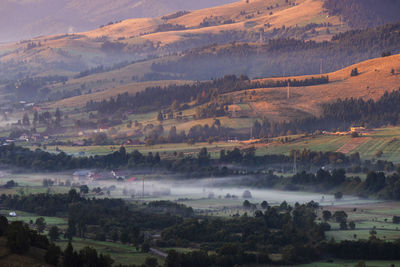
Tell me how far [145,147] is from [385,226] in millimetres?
77488

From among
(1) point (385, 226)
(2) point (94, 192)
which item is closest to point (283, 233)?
(1) point (385, 226)

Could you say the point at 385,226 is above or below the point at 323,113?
below

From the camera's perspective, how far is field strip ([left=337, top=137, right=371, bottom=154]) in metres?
145

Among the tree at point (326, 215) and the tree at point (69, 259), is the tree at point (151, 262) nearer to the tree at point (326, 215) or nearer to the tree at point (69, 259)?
the tree at point (69, 259)

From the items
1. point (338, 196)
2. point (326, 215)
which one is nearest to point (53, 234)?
point (326, 215)

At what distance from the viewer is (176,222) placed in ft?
311

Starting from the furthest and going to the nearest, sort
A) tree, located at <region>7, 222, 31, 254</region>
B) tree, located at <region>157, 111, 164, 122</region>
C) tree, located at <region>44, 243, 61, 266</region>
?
1. tree, located at <region>157, 111, 164, 122</region>
2. tree, located at <region>7, 222, 31, 254</region>
3. tree, located at <region>44, 243, 61, 266</region>

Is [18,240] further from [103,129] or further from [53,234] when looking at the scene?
[103,129]

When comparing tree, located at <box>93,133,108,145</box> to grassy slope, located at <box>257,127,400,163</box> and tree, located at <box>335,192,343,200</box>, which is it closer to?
grassy slope, located at <box>257,127,400,163</box>

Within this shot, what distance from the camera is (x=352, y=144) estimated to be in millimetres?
149750

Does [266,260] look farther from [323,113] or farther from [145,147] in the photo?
[323,113]

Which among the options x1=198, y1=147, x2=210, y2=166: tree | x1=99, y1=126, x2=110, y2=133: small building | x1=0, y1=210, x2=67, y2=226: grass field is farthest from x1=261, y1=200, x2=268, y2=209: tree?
x1=99, y1=126, x2=110, y2=133: small building

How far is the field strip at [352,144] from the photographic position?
145413 millimetres

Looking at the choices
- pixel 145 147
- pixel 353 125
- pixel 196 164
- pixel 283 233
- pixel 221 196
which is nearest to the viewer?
pixel 283 233
